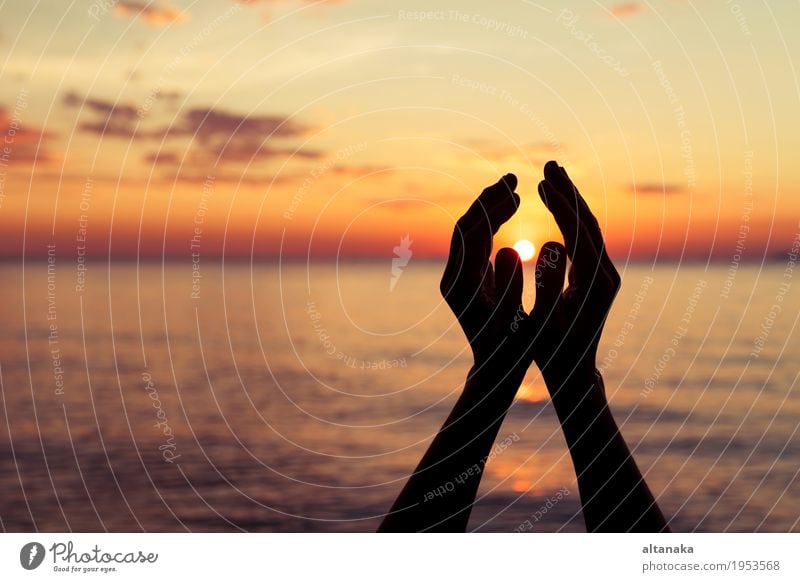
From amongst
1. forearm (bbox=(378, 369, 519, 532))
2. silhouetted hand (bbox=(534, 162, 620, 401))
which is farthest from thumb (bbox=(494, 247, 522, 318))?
forearm (bbox=(378, 369, 519, 532))

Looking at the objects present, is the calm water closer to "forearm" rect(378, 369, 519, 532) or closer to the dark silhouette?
the dark silhouette

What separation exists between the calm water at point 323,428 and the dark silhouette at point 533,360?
5.64 ft

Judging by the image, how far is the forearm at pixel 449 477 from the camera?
306 cm

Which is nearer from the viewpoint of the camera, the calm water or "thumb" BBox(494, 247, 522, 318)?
"thumb" BBox(494, 247, 522, 318)

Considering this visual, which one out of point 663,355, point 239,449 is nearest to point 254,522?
point 239,449

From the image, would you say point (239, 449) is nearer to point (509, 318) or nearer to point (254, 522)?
point (254, 522)
